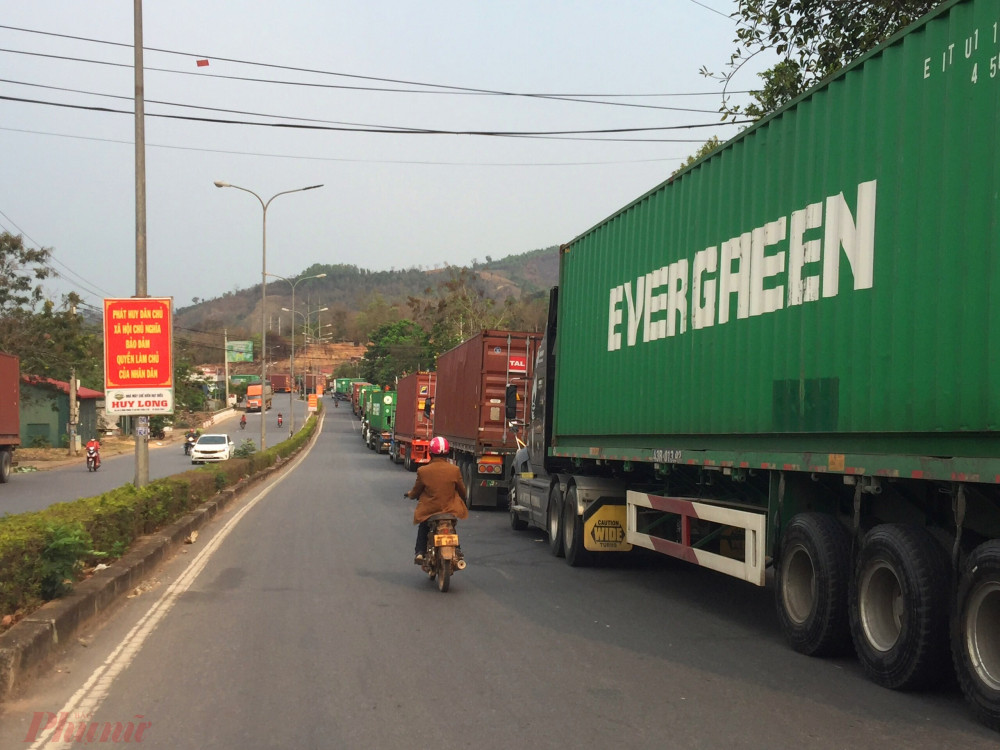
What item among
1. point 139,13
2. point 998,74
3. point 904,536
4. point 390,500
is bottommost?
point 390,500

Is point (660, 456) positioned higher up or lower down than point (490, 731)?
higher up

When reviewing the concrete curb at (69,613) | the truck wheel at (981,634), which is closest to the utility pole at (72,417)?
the concrete curb at (69,613)

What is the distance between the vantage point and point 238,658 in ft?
24.9

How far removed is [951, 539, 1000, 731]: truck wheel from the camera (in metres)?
5.73

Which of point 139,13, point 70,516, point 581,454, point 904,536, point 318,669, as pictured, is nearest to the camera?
point 904,536

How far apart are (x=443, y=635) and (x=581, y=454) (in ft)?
17.3

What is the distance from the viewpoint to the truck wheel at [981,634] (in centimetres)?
573

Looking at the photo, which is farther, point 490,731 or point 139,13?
point 139,13

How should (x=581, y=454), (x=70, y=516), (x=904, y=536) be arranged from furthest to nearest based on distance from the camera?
(x=581, y=454), (x=70, y=516), (x=904, y=536)

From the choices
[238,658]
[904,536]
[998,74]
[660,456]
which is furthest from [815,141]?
[238,658]

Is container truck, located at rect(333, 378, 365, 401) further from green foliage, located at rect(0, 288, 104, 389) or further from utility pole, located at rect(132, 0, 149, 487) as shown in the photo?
utility pole, located at rect(132, 0, 149, 487)

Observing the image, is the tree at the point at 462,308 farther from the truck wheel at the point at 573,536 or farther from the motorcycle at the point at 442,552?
the motorcycle at the point at 442,552

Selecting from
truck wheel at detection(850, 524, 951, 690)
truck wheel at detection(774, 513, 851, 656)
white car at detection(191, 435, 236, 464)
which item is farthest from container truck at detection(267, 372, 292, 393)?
truck wheel at detection(850, 524, 951, 690)

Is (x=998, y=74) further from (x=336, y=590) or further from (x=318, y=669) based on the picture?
(x=336, y=590)
